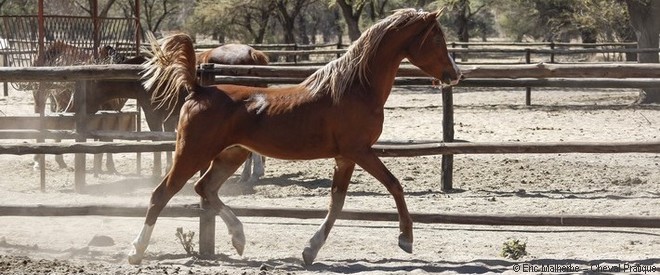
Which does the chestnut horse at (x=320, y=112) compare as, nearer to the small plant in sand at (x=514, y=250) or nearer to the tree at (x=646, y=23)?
the small plant in sand at (x=514, y=250)

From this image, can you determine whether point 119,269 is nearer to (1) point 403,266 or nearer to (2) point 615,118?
(1) point 403,266

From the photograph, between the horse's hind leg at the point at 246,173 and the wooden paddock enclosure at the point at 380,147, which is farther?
the horse's hind leg at the point at 246,173

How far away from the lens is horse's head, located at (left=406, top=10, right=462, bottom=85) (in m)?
6.54

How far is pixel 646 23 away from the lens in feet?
71.5

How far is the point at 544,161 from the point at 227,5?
23.6 metres

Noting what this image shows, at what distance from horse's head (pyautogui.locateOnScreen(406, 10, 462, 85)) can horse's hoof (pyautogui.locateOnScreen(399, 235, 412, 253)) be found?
3.62ft

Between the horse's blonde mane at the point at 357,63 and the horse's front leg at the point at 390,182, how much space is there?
43 cm

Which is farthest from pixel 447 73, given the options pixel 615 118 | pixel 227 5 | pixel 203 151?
pixel 227 5

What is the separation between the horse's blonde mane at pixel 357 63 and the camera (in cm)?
651

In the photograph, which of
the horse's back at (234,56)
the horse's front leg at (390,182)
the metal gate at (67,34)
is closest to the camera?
the horse's front leg at (390,182)

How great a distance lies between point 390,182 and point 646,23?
16996 millimetres

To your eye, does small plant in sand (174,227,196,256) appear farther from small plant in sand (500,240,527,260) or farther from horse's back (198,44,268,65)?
horse's back (198,44,268,65)

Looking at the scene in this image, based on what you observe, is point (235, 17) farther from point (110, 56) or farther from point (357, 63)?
point (357, 63)

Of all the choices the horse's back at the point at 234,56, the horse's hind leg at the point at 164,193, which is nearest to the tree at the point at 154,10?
the horse's back at the point at 234,56
